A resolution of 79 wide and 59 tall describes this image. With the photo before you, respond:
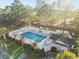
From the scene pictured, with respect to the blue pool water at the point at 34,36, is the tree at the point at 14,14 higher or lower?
higher

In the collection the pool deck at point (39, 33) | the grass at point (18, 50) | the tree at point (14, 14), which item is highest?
the tree at point (14, 14)

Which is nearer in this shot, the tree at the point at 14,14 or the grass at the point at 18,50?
the grass at the point at 18,50

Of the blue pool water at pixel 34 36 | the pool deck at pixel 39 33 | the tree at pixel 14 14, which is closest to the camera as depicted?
the pool deck at pixel 39 33

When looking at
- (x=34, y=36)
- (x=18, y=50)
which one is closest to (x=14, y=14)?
(x=34, y=36)

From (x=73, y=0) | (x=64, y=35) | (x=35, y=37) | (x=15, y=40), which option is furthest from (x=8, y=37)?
(x=73, y=0)

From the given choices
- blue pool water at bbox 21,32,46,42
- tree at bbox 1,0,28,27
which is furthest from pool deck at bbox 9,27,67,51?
tree at bbox 1,0,28,27

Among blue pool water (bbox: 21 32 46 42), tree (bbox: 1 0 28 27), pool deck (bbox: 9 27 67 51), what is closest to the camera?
pool deck (bbox: 9 27 67 51)

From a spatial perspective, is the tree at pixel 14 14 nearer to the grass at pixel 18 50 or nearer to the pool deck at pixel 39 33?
the pool deck at pixel 39 33

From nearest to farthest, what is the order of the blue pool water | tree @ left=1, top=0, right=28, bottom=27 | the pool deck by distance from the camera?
1. the pool deck
2. the blue pool water
3. tree @ left=1, top=0, right=28, bottom=27

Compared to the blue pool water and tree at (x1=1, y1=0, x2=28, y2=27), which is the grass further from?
tree at (x1=1, y1=0, x2=28, y2=27)

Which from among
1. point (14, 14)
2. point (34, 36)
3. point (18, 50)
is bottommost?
point (18, 50)

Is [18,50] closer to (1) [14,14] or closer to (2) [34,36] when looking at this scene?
(2) [34,36]

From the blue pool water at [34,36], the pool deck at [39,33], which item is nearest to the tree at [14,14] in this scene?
the pool deck at [39,33]
